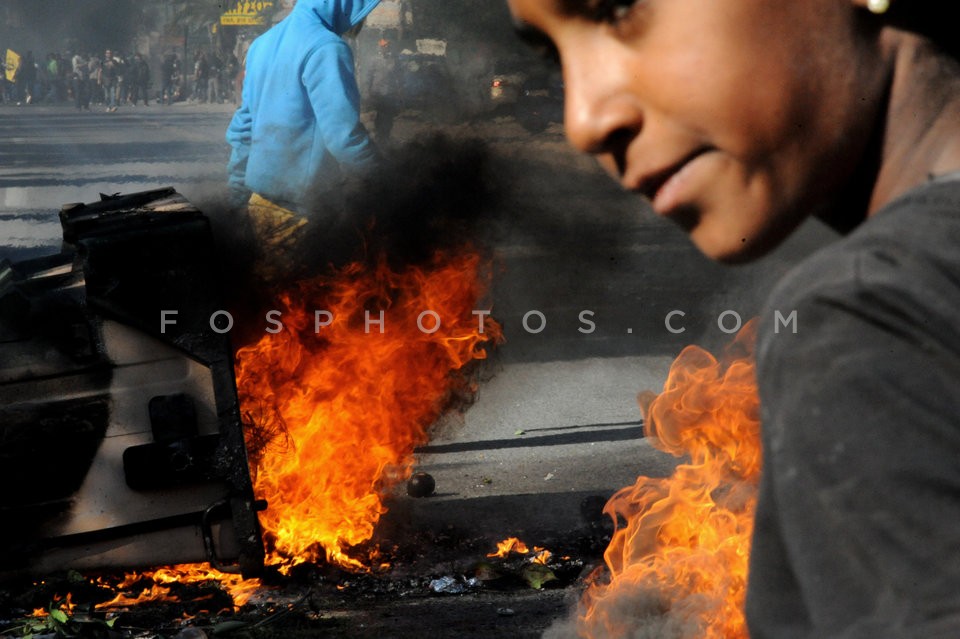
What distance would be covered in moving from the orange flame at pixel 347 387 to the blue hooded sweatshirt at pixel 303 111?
0.93 metres

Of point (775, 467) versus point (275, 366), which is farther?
point (275, 366)

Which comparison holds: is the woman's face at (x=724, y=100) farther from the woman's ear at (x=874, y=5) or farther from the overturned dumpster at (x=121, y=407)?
the overturned dumpster at (x=121, y=407)

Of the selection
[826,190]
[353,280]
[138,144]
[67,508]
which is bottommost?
[138,144]

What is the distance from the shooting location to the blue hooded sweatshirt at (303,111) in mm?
7062

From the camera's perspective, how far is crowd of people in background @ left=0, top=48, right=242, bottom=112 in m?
29.6

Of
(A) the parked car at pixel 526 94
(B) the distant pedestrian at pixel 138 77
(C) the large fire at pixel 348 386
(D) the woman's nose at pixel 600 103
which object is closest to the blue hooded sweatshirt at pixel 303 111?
(C) the large fire at pixel 348 386

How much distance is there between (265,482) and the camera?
591 cm

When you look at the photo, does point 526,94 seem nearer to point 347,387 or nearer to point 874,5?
point 347,387

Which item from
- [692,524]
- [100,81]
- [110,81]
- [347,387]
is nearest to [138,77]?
[110,81]

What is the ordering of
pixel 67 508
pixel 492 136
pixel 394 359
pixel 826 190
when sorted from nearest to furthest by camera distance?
pixel 826 190 < pixel 67 508 < pixel 394 359 < pixel 492 136

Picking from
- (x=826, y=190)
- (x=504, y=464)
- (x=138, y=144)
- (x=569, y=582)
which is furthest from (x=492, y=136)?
(x=138, y=144)

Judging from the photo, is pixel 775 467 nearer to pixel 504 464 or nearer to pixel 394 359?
pixel 394 359

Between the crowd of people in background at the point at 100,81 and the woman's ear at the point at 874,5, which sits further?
the crowd of people in background at the point at 100,81

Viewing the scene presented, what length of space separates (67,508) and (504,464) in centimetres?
308
